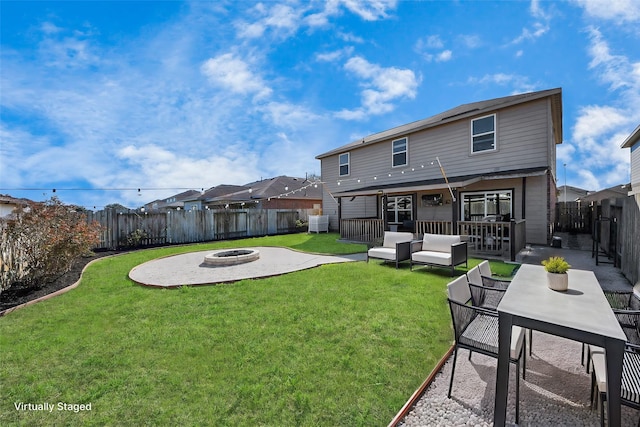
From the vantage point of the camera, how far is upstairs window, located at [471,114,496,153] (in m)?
11.0

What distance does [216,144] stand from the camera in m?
19.3

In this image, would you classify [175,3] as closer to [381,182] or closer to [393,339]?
[393,339]

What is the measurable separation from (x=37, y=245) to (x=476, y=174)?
1454cm

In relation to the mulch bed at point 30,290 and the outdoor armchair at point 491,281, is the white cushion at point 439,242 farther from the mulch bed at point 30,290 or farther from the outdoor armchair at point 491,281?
the mulch bed at point 30,290

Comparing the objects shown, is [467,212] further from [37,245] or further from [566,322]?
[37,245]

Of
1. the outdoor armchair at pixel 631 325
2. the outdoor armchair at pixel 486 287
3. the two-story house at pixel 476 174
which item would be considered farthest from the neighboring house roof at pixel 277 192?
the outdoor armchair at pixel 631 325

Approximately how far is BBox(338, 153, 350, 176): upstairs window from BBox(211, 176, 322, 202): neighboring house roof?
18.1ft

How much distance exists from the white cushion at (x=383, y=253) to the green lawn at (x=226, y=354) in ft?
6.88

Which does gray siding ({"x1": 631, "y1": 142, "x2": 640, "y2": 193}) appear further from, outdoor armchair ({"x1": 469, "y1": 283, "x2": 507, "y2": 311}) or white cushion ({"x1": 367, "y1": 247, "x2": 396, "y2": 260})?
outdoor armchair ({"x1": 469, "y1": 283, "x2": 507, "y2": 311})

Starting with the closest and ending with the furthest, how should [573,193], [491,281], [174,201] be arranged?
[491,281] < [174,201] < [573,193]

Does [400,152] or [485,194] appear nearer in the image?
[485,194]

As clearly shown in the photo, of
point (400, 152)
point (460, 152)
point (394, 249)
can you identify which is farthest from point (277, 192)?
point (394, 249)

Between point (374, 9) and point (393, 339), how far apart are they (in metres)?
10.1

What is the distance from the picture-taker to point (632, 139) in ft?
50.3
